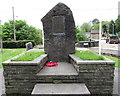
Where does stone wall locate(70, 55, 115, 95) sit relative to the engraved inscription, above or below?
below

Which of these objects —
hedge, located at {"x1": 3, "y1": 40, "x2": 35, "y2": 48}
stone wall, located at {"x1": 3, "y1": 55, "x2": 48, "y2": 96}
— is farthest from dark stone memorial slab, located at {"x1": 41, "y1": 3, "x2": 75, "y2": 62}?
hedge, located at {"x1": 3, "y1": 40, "x2": 35, "y2": 48}

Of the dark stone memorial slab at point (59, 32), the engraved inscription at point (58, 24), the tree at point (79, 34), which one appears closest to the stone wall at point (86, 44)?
the tree at point (79, 34)

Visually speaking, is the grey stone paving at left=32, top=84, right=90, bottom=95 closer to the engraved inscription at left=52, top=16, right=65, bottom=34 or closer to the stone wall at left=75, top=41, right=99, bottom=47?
the engraved inscription at left=52, top=16, right=65, bottom=34

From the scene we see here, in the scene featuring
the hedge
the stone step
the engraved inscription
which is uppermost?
the engraved inscription

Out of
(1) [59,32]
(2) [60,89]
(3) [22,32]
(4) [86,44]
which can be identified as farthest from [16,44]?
(2) [60,89]

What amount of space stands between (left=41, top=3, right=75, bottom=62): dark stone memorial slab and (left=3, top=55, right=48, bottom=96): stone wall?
2.20m

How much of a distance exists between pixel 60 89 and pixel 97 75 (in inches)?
53.0

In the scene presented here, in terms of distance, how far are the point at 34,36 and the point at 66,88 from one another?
66.0ft

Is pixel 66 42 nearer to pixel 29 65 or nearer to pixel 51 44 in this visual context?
pixel 51 44

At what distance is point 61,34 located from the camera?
19.8 ft

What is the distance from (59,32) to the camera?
6.03 metres

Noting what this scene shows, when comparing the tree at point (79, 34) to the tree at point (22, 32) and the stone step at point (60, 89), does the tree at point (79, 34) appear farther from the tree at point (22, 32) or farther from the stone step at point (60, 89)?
the stone step at point (60, 89)

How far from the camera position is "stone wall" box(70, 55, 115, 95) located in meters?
3.95

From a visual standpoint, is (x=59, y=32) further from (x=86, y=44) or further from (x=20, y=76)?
(x=86, y=44)
